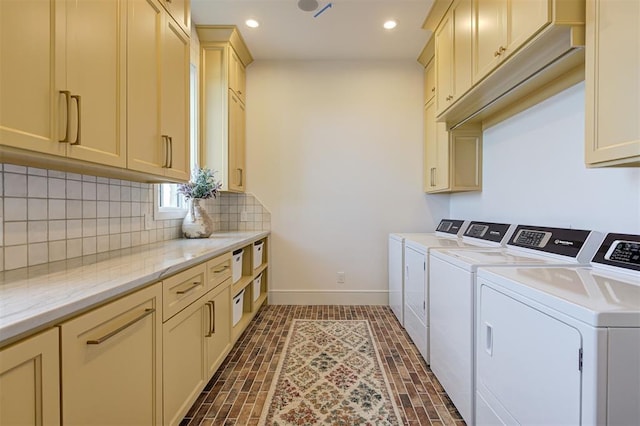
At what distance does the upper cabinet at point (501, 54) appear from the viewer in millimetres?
1351

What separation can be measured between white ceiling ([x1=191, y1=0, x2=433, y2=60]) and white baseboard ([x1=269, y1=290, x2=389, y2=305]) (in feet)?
8.87

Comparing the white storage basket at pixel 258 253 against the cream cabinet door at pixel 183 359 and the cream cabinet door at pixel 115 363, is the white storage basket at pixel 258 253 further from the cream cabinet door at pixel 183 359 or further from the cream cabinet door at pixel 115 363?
the cream cabinet door at pixel 115 363

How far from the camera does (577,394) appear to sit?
84 cm

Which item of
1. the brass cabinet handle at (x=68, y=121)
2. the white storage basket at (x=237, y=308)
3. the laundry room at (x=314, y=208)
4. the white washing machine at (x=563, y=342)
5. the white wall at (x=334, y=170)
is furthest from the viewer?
the white wall at (x=334, y=170)

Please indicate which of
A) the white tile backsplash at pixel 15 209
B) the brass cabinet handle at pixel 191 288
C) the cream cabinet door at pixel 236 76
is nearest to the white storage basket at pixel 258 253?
the brass cabinet handle at pixel 191 288

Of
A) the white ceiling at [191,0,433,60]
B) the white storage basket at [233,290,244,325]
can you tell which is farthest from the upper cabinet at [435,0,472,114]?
the white storage basket at [233,290,244,325]

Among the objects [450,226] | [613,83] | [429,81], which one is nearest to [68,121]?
[613,83]

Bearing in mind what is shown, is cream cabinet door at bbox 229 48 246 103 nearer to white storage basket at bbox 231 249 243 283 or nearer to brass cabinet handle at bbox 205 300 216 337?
white storage basket at bbox 231 249 243 283

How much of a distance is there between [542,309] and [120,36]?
1998 mm

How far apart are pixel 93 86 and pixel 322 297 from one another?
290cm

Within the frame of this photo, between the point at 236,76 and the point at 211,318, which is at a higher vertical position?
the point at 236,76

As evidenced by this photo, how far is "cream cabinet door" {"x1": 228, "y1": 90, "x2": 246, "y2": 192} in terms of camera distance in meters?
3.03

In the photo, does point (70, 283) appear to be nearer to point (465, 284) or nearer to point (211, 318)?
point (211, 318)

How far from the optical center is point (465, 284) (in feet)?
4.95
